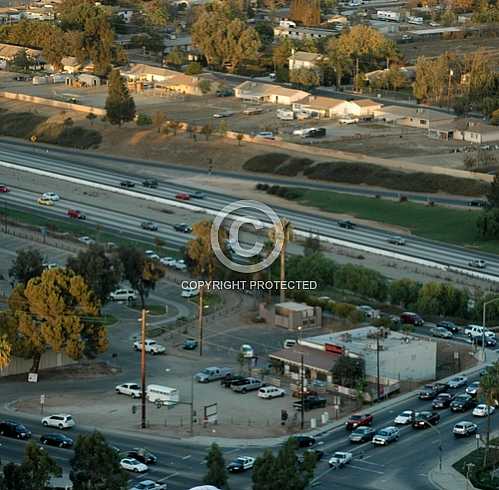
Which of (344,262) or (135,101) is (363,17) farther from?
(344,262)

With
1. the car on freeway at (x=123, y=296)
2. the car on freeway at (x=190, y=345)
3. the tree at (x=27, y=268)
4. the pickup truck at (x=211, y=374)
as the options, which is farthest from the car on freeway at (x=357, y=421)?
the car on freeway at (x=123, y=296)

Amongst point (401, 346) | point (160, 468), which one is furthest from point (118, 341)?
point (160, 468)

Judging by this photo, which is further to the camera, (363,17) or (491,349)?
(363,17)

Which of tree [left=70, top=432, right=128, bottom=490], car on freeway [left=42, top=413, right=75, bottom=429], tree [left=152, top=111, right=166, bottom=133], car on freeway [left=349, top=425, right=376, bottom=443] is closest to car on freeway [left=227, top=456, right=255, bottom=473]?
car on freeway [left=349, top=425, right=376, bottom=443]

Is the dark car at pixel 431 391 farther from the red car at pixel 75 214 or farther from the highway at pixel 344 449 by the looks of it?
the red car at pixel 75 214

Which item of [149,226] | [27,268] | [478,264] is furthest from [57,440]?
[149,226]
